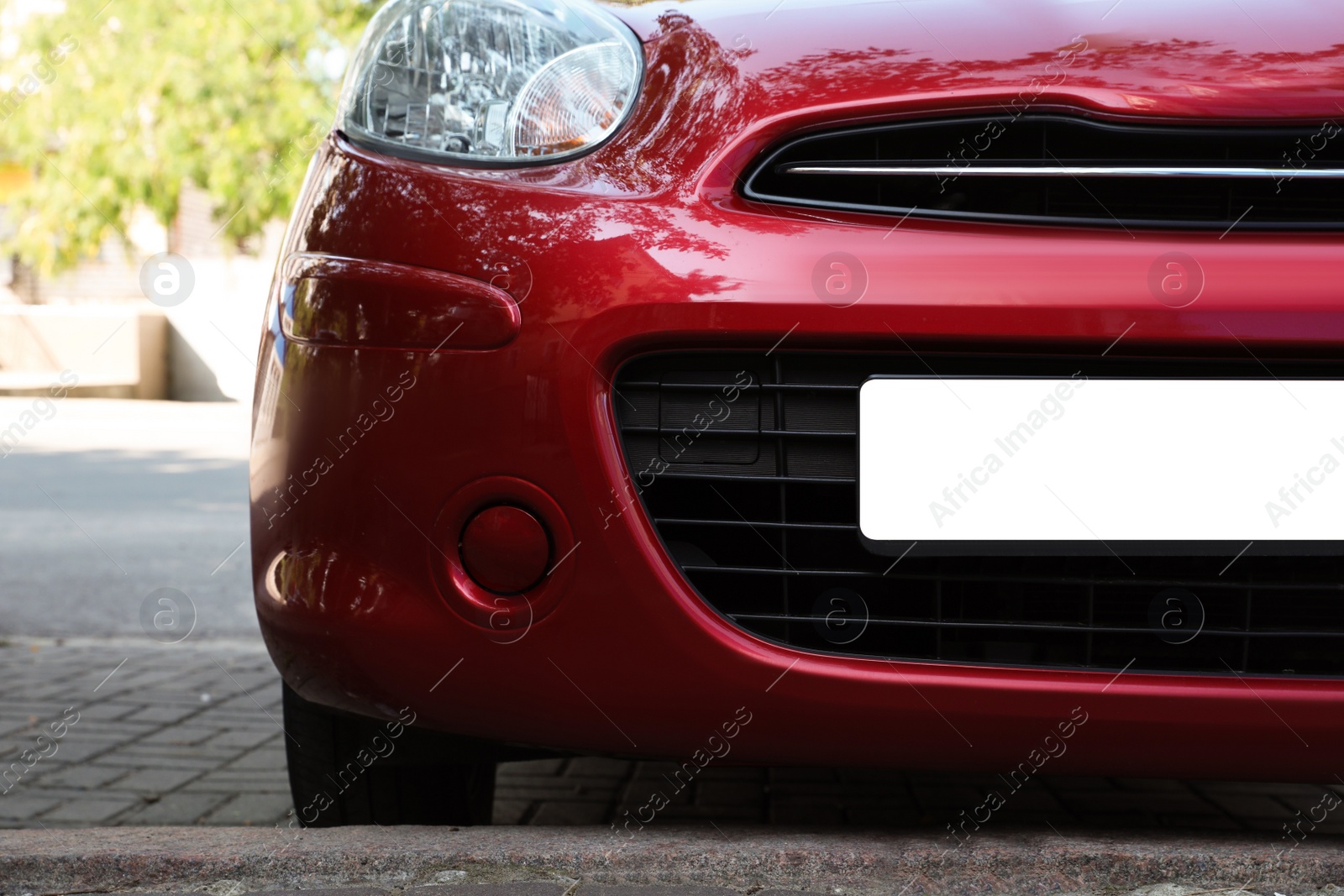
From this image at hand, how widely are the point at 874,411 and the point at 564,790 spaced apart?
131 cm

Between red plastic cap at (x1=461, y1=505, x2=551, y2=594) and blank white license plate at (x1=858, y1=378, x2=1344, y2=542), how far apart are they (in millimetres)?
353

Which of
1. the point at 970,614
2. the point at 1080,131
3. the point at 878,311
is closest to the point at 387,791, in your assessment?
the point at 970,614

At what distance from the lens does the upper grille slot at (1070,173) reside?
4.42 feet

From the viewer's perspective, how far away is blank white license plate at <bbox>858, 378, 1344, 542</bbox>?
1.34m

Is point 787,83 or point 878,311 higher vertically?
point 787,83

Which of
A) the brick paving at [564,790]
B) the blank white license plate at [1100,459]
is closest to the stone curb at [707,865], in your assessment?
the blank white license plate at [1100,459]

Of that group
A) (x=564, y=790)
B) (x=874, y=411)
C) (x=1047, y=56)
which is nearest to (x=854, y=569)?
(x=874, y=411)

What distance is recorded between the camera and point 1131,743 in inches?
53.2

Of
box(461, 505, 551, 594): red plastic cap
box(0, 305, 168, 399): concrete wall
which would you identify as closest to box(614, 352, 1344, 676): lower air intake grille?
box(461, 505, 551, 594): red plastic cap

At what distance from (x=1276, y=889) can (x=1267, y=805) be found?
108 cm

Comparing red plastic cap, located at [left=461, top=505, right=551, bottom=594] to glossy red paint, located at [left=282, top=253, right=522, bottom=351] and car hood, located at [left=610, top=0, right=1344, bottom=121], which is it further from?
car hood, located at [left=610, top=0, right=1344, bottom=121]

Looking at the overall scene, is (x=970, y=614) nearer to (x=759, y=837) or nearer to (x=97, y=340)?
(x=759, y=837)

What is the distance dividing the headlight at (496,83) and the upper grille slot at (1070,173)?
0.23 m

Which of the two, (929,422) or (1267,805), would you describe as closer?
(929,422)
